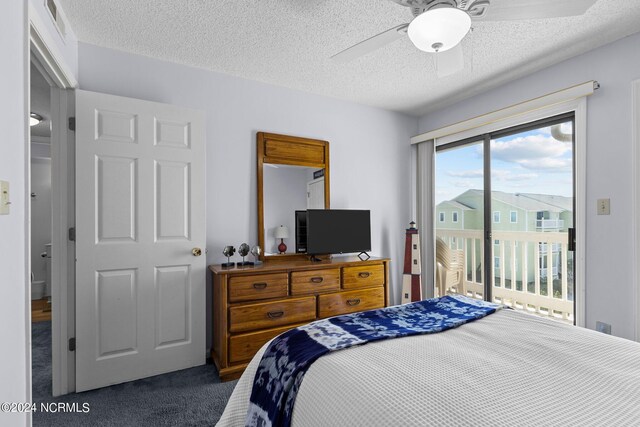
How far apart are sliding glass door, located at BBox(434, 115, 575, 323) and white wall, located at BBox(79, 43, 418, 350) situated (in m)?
0.56

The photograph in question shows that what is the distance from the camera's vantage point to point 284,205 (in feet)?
10.2

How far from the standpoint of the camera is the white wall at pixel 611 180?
2238 mm

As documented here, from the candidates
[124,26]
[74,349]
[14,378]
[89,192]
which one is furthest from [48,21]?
[74,349]

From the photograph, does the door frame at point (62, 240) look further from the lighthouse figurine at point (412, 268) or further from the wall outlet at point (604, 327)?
the wall outlet at point (604, 327)

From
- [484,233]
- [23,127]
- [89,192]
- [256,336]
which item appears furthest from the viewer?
[484,233]

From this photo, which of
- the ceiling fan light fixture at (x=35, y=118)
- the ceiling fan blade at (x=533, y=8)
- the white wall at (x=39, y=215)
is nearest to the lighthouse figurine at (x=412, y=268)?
the ceiling fan blade at (x=533, y=8)

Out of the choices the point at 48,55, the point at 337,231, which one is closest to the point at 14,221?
the point at 48,55

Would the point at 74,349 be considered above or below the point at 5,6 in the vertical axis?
below

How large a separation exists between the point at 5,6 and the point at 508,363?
2.27 metres

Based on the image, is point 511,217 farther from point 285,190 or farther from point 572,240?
point 285,190

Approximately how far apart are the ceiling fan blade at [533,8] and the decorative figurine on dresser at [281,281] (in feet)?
6.65

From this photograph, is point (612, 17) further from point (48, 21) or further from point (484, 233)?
point (48, 21)

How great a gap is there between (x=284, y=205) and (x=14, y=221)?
206 centimetres

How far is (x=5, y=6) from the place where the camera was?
116 centimetres
